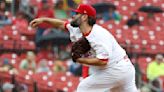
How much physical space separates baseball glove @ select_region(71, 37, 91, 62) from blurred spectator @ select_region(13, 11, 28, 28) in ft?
22.3

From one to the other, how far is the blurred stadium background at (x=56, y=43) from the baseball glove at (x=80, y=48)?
451cm

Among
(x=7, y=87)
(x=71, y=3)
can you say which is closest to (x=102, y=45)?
(x=7, y=87)

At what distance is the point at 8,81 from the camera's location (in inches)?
417

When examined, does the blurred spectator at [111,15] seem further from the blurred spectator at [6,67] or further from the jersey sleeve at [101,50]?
the jersey sleeve at [101,50]

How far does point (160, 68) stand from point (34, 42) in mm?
2825

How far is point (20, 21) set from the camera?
12734 millimetres

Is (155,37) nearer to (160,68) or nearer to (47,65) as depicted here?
(160,68)

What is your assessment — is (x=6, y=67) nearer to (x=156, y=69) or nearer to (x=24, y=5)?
(x=24, y=5)

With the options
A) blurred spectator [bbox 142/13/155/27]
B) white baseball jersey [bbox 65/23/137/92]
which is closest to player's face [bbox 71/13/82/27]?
white baseball jersey [bbox 65/23/137/92]

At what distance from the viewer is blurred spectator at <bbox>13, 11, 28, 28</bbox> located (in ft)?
41.1

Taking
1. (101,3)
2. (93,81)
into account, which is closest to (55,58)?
(101,3)

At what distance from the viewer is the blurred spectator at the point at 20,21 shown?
1254 cm

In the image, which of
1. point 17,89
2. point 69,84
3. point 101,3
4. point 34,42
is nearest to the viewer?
point 17,89

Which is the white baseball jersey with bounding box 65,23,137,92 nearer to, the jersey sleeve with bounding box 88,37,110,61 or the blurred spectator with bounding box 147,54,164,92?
the jersey sleeve with bounding box 88,37,110,61
